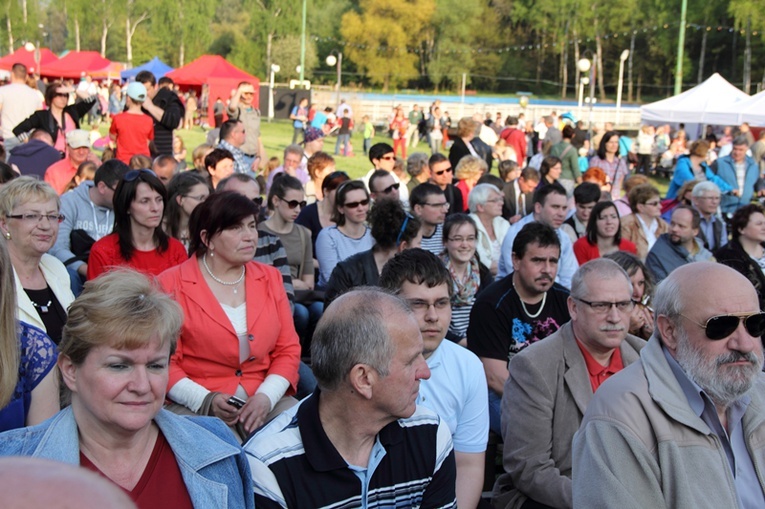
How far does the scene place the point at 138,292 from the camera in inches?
104

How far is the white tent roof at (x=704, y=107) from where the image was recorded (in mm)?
20016

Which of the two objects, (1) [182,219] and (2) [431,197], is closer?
Answer: (1) [182,219]

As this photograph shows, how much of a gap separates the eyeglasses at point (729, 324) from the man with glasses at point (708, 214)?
20.3ft

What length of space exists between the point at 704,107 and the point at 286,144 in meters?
14.7

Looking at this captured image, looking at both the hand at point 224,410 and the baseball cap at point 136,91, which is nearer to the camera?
the hand at point 224,410

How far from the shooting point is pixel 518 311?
5.02 metres

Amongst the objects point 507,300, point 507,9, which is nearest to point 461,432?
point 507,300

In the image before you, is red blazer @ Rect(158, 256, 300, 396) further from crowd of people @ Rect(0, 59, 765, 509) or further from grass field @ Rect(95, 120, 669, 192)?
grass field @ Rect(95, 120, 669, 192)

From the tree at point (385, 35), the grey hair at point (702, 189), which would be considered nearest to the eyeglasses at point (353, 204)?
the grey hair at point (702, 189)

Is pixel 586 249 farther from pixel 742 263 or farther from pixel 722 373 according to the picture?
pixel 722 373

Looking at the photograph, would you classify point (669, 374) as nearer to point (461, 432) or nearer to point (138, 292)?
point (461, 432)

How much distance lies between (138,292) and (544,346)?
6.91ft

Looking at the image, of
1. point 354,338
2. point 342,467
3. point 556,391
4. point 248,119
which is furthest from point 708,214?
point 342,467

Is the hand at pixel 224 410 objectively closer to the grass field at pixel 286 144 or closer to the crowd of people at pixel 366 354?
the crowd of people at pixel 366 354
